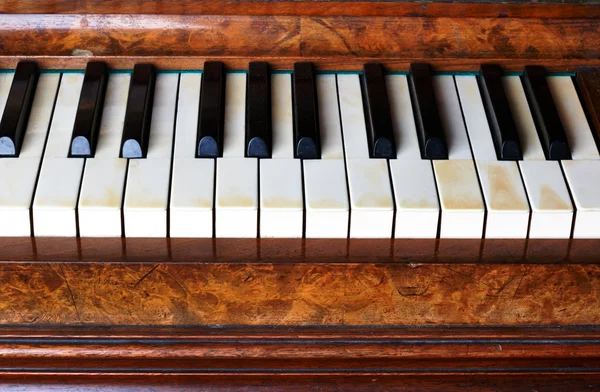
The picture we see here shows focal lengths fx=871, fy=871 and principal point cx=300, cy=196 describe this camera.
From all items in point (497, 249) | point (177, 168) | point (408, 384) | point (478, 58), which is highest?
point (478, 58)

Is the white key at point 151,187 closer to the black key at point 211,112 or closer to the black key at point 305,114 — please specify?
the black key at point 211,112

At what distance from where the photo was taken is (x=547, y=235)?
1.67 m

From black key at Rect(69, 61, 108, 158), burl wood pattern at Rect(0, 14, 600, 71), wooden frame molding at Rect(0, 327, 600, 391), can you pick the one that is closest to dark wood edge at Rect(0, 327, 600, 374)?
wooden frame molding at Rect(0, 327, 600, 391)

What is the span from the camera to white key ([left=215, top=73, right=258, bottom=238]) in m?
1.63

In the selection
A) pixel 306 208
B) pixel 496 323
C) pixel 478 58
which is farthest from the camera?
pixel 478 58

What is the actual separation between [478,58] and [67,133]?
2.99ft

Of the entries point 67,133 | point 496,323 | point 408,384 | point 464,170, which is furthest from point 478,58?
point 67,133

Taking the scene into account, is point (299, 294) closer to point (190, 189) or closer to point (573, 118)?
point (190, 189)

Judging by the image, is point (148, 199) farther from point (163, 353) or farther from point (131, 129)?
point (163, 353)

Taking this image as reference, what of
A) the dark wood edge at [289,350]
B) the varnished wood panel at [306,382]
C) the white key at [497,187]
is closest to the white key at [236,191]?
the dark wood edge at [289,350]

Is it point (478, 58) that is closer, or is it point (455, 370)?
point (455, 370)

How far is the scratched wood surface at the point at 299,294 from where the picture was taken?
5.36 feet

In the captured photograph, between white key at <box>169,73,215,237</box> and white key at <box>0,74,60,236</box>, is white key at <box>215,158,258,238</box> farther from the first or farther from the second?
white key at <box>0,74,60,236</box>

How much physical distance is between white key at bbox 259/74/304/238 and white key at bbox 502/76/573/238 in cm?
45
